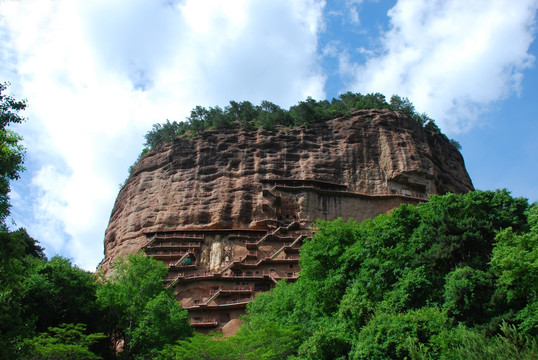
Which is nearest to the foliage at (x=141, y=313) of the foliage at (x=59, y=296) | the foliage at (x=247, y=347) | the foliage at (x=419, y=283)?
the foliage at (x=59, y=296)

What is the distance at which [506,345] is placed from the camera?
14.8m

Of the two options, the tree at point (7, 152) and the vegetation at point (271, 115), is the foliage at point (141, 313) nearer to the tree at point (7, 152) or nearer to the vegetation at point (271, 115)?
the tree at point (7, 152)

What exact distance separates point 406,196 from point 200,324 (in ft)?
82.7

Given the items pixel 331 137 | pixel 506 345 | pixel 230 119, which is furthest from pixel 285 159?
pixel 506 345

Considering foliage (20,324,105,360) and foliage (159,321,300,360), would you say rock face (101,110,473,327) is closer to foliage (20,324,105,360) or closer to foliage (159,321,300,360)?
foliage (20,324,105,360)

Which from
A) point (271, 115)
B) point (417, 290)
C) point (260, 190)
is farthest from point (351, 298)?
point (271, 115)

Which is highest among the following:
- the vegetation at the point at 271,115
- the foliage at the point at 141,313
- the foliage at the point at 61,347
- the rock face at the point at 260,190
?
the vegetation at the point at 271,115

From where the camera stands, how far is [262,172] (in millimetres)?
49156

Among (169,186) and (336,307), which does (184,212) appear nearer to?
(169,186)

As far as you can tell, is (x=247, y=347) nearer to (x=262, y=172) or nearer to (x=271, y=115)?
(x=262, y=172)

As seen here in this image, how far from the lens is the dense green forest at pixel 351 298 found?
638 inches

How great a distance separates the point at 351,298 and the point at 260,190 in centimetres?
2610

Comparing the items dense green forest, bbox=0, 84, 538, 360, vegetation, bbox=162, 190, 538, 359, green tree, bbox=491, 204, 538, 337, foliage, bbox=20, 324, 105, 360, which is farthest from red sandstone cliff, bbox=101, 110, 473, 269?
green tree, bbox=491, 204, 538, 337

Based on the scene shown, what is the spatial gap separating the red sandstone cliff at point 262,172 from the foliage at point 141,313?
16.2 m
